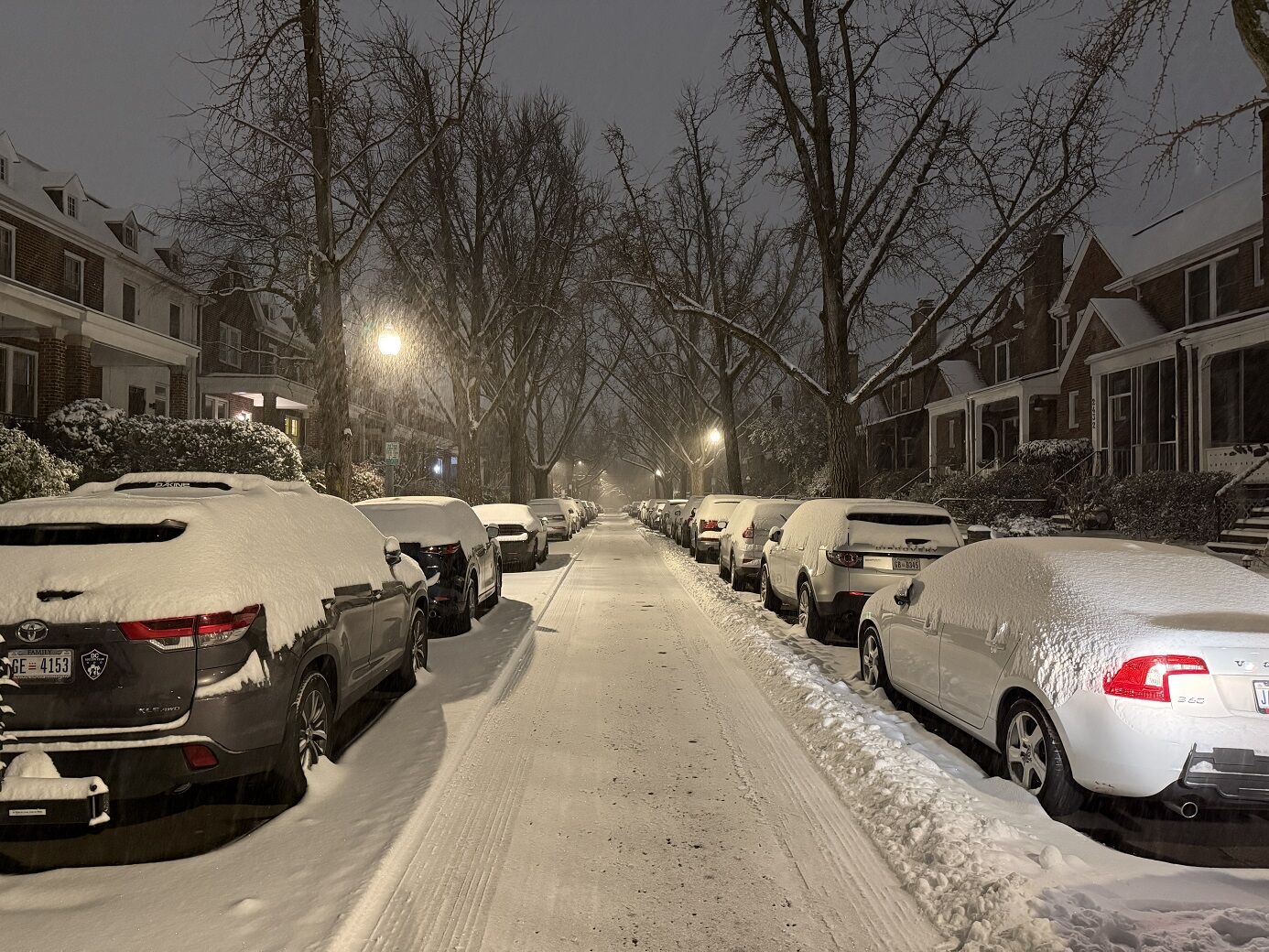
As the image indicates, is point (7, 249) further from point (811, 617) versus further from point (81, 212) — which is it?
point (811, 617)

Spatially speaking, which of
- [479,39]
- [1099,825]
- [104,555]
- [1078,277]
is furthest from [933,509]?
[1078,277]

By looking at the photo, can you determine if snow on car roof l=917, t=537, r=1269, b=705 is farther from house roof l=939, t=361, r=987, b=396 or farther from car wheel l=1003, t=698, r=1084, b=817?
house roof l=939, t=361, r=987, b=396

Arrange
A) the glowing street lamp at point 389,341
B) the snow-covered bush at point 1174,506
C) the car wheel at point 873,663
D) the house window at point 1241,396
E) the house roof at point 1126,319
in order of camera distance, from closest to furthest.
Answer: the car wheel at point 873,663 < the snow-covered bush at point 1174,506 < the glowing street lamp at point 389,341 < the house window at point 1241,396 < the house roof at point 1126,319

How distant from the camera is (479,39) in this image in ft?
49.7

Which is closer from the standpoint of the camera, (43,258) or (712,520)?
(712,520)

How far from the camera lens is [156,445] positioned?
71.2 feet

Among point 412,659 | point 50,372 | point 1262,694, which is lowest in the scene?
point 412,659

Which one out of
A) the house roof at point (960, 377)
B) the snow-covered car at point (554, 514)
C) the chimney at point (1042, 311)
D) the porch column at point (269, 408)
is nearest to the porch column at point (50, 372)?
the porch column at point (269, 408)

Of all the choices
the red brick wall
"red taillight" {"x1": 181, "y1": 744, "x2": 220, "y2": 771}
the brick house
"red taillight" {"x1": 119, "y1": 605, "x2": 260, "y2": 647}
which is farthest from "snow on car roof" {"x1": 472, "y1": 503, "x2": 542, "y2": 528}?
the red brick wall

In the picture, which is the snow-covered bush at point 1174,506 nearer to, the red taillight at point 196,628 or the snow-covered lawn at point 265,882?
the snow-covered lawn at point 265,882

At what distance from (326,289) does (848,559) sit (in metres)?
9.35

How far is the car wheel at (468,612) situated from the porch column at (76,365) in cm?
1865

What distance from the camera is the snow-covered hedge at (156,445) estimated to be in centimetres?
2120

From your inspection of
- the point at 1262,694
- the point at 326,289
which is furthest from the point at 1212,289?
the point at 1262,694
